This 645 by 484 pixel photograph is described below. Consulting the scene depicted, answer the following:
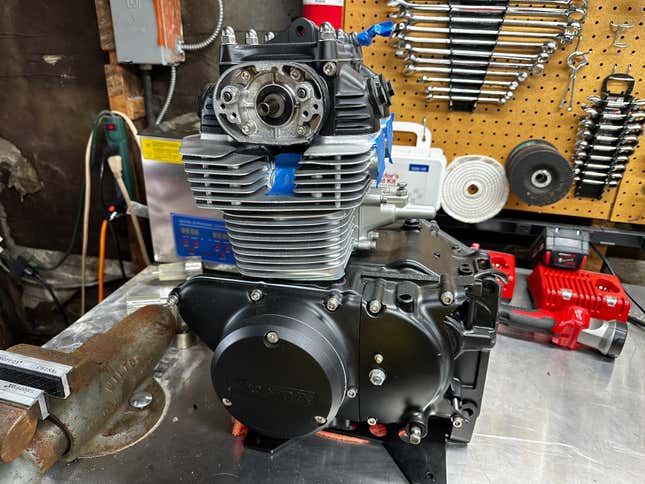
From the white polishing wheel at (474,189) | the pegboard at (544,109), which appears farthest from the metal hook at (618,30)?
the white polishing wheel at (474,189)

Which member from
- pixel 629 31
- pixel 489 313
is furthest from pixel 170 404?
pixel 629 31

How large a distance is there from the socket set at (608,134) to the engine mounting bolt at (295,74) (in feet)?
3.34

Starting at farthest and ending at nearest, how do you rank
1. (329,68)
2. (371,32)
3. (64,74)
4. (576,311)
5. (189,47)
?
(64,74), (189,47), (576,311), (371,32), (329,68)

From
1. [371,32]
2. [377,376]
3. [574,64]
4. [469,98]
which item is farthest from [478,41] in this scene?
[377,376]

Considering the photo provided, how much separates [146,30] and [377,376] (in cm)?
129

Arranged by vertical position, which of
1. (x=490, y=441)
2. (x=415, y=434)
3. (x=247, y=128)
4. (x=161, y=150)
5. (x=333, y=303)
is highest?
(x=247, y=128)

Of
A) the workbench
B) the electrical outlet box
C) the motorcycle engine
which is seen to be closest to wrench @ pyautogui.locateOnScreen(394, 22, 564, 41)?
the motorcycle engine

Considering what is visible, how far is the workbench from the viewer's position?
757mm

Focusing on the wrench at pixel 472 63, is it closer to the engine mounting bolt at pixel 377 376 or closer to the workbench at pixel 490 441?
the workbench at pixel 490 441

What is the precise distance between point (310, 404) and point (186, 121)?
3.32 ft

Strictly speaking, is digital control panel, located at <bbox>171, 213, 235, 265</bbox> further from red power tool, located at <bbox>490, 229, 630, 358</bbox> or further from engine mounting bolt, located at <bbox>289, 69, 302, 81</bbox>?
red power tool, located at <bbox>490, 229, 630, 358</bbox>

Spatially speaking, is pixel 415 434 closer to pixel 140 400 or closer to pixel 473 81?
pixel 140 400

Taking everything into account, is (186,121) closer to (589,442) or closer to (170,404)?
(170,404)

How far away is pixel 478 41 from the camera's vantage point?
1218 mm
